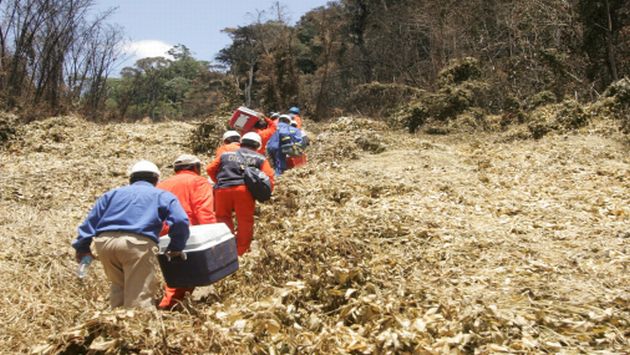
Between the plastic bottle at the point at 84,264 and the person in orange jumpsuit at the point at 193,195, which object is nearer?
the plastic bottle at the point at 84,264

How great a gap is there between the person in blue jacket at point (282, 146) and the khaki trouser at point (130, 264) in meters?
5.00

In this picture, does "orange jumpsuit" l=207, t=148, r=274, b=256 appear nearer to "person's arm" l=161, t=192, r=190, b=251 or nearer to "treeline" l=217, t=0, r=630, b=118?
"person's arm" l=161, t=192, r=190, b=251

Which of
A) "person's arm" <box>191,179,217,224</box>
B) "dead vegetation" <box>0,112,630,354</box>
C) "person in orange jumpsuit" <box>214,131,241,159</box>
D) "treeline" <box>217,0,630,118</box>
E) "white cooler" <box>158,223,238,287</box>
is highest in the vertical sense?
"treeline" <box>217,0,630,118</box>

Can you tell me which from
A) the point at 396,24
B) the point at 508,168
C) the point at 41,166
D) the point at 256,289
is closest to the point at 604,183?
the point at 508,168

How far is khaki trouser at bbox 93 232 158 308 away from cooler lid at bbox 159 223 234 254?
103 mm

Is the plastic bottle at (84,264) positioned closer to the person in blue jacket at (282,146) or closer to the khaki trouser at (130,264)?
the khaki trouser at (130,264)

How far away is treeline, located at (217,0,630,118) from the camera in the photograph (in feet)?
48.1

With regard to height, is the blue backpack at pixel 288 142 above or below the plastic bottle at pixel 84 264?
above

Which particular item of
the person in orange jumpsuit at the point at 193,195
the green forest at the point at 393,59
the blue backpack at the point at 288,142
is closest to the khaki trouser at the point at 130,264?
the person in orange jumpsuit at the point at 193,195

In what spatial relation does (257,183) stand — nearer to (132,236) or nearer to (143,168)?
(143,168)

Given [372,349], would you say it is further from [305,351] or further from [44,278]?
[44,278]

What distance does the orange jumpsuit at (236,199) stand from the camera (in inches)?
224

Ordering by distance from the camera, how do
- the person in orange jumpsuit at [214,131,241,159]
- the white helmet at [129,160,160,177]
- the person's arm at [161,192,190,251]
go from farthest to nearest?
the person in orange jumpsuit at [214,131,241,159]
the white helmet at [129,160,160,177]
the person's arm at [161,192,190,251]

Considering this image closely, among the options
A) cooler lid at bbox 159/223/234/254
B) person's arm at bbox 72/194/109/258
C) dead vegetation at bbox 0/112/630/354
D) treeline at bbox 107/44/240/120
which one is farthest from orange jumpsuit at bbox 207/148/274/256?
treeline at bbox 107/44/240/120
